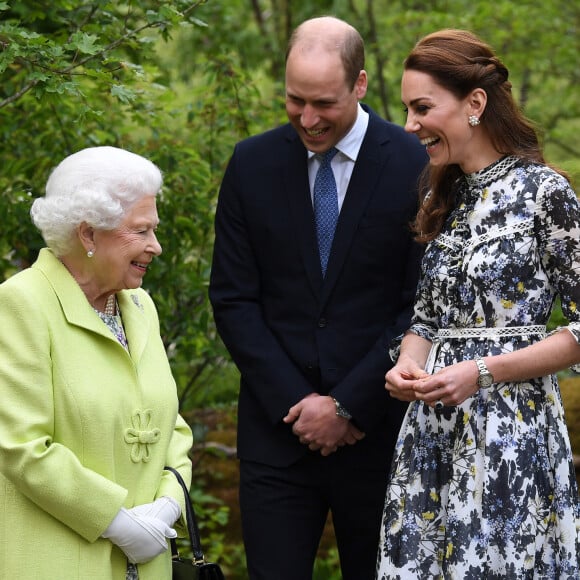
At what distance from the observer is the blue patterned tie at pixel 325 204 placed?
3826 mm

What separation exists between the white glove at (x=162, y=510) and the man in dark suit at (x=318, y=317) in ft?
2.19

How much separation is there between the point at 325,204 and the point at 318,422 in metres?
0.77

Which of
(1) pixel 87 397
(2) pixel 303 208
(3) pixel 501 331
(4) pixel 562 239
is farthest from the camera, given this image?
(2) pixel 303 208

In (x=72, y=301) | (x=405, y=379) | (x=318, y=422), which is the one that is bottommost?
(x=318, y=422)

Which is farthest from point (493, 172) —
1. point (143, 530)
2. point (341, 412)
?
point (143, 530)

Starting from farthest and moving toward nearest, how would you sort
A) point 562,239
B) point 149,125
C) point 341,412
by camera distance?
1. point 149,125
2. point 341,412
3. point 562,239

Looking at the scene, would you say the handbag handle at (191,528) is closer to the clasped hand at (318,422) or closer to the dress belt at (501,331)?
the clasped hand at (318,422)

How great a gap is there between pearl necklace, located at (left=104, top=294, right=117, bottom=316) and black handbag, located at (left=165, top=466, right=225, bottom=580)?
0.50 m

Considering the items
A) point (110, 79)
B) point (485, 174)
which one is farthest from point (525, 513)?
point (110, 79)

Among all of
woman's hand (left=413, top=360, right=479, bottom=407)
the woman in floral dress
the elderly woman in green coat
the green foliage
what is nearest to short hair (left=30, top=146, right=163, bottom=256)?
the elderly woman in green coat

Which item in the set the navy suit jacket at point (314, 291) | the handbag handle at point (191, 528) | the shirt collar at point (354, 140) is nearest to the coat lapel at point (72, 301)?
the handbag handle at point (191, 528)

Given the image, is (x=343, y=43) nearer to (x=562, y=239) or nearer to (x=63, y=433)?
(x=562, y=239)

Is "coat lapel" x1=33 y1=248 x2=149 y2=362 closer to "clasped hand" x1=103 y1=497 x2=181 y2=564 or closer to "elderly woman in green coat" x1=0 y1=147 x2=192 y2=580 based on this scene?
"elderly woman in green coat" x1=0 y1=147 x2=192 y2=580

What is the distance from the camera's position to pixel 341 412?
370 cm
